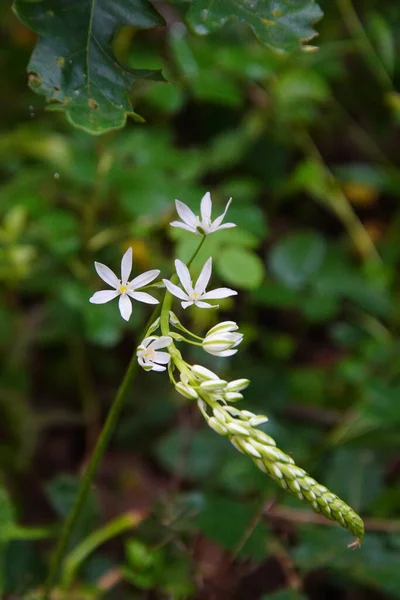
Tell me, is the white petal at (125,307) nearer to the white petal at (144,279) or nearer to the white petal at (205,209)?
the white petal at (144,279)

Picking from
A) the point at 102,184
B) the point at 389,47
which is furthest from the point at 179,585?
the point at 389,47

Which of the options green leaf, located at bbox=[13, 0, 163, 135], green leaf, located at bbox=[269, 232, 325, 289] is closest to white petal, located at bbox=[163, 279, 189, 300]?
green leaf, located at bbox=[13, 0, 163, 135]

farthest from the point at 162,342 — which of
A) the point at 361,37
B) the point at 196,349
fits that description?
the point at 361,37

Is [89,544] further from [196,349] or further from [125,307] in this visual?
[125,307]

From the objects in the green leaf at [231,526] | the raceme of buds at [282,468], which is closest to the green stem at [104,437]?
the raceme of buds at [282,468]

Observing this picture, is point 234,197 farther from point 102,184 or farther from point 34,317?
point 34,317

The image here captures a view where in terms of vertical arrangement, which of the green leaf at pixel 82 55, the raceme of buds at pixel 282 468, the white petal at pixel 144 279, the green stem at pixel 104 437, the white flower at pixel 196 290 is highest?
the green leaf at pixel 82 55
